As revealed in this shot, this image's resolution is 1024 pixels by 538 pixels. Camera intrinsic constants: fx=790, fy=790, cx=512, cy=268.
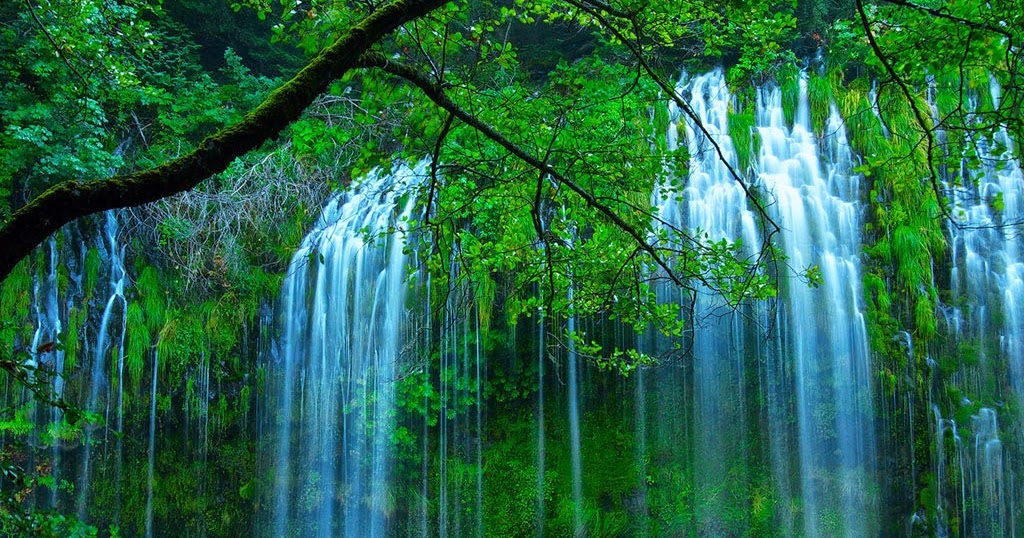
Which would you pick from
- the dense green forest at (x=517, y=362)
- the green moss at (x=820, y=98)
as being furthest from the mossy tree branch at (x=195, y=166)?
the green moss at (x=820, y=98)

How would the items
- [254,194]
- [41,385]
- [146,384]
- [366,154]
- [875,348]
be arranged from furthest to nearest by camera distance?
1. [254,194]
2. [146,384]
3. [875,348]
4. [366,154]
5. [41,385]

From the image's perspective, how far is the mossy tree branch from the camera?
77.4 inches

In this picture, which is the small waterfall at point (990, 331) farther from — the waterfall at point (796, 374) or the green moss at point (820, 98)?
the green moss at point (820, 98)

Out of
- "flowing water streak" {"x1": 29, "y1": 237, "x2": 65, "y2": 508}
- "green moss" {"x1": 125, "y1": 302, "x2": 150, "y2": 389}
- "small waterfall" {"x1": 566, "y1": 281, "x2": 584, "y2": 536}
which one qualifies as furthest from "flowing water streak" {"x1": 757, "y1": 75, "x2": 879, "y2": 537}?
"flowing water streak" {"x1": 29, "y1": 237, "x2": 65, "y2": 508}

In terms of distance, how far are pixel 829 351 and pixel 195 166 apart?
8175 millimetres

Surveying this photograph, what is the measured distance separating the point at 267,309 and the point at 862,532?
24.0 feet

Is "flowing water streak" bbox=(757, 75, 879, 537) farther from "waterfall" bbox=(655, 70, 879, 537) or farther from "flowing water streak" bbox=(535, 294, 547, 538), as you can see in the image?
"flowing water streak" bbox=(535, 294, 547, 538)

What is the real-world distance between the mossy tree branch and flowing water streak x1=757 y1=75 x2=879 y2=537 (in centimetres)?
732

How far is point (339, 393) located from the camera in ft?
31.5

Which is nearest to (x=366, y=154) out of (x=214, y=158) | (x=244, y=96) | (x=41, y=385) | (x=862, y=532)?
(x=214, y=158)

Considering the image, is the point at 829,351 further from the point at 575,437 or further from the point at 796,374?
the point at 575,437

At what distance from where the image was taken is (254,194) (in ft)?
33.4

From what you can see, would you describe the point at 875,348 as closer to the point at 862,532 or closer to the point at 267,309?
the point at 862,532

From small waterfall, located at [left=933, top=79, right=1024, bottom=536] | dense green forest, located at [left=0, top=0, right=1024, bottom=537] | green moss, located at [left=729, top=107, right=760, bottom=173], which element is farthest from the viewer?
green moss, located at [left=729, top=107, right=760, bottom=173]
